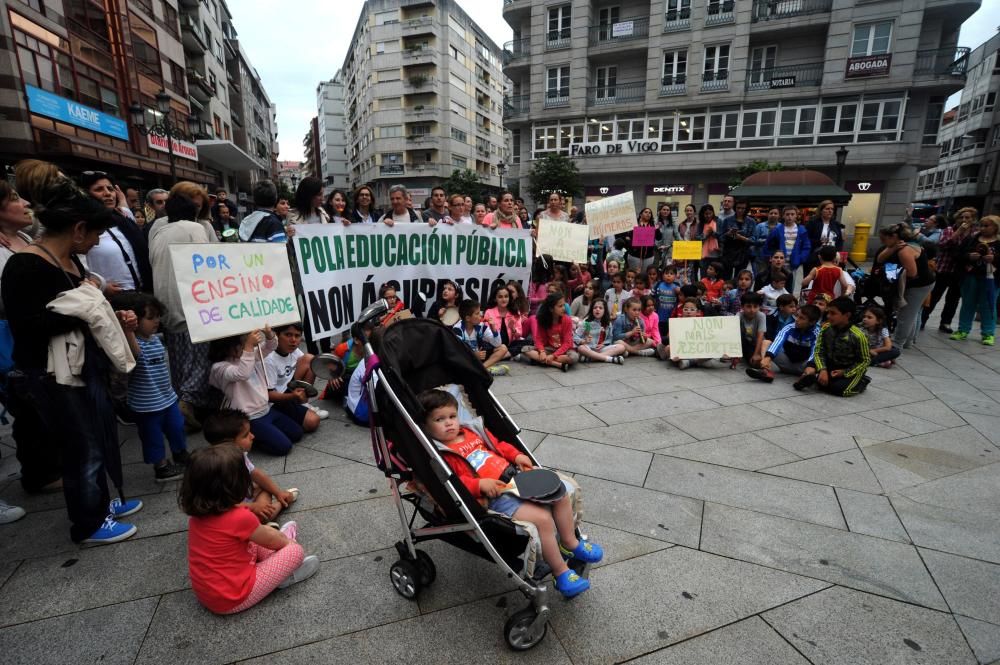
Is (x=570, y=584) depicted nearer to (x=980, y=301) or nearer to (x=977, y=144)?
(x=980, y=301)

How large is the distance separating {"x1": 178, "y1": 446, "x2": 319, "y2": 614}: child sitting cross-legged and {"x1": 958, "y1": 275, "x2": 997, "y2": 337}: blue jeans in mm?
10767

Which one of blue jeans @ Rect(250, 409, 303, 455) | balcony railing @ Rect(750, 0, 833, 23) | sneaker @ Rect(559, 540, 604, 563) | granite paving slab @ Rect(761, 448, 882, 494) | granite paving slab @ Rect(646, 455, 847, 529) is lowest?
granite paving slab @ Rect(761, 448, 882, 494)

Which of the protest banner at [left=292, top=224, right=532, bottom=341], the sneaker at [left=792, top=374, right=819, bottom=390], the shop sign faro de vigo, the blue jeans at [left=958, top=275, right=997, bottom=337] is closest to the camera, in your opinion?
the protest banner at [left=292, top=224, right=532, bottom=341]

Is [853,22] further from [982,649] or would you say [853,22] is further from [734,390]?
[982,649]

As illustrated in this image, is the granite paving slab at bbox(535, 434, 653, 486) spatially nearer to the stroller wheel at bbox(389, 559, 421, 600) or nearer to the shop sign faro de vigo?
the stroller wheel at bbox(389, 559, 421, 600)

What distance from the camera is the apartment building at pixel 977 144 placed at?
40375 millimetres

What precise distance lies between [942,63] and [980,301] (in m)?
22.5

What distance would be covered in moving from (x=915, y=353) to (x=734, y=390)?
3994mm

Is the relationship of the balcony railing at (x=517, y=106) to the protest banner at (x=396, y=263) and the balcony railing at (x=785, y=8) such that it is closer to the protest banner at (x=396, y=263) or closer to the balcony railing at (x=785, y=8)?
the balcony railing at (x=785, y=8)

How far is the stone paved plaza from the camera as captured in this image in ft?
6.98

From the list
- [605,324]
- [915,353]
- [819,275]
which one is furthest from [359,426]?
[915,353]

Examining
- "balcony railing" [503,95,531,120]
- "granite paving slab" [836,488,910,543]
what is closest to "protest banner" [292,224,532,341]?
"granite paving slab" [836,488,910,543]

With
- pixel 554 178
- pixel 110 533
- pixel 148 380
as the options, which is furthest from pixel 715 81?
pixel 110 533

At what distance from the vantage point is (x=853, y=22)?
73.8ft
